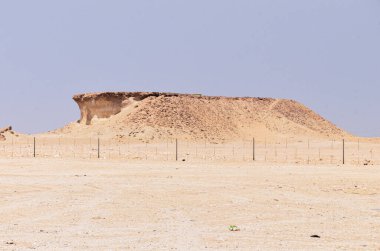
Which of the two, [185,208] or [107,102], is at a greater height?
[107,102]

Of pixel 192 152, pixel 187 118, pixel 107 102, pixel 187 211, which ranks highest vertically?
pixel 107 102

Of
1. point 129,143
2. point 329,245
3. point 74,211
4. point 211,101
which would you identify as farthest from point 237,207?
point 211,101

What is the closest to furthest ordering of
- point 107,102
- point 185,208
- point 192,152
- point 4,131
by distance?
point 185,208, point 192,152, point 4,131, point 107,102

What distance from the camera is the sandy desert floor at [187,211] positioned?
33.1 ft

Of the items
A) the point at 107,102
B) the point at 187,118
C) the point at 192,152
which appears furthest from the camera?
the point at 107,102

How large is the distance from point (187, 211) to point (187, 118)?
59.7 m

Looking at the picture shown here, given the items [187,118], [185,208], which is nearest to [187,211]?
[185,208]

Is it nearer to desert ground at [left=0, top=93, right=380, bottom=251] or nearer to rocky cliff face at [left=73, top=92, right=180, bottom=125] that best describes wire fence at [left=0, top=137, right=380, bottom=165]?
desert ground at [left=0, top=93, right=380, bottom=251]

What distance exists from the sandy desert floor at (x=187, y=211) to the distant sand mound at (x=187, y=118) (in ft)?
142

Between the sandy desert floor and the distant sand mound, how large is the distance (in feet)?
142

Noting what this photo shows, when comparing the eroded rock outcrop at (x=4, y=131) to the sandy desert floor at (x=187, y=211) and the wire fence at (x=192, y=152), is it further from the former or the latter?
the sandy desert floor at (x=187, y=211)

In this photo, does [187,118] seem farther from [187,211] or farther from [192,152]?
[187,211]

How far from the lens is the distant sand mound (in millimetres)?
69250

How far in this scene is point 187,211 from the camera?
542 inches
